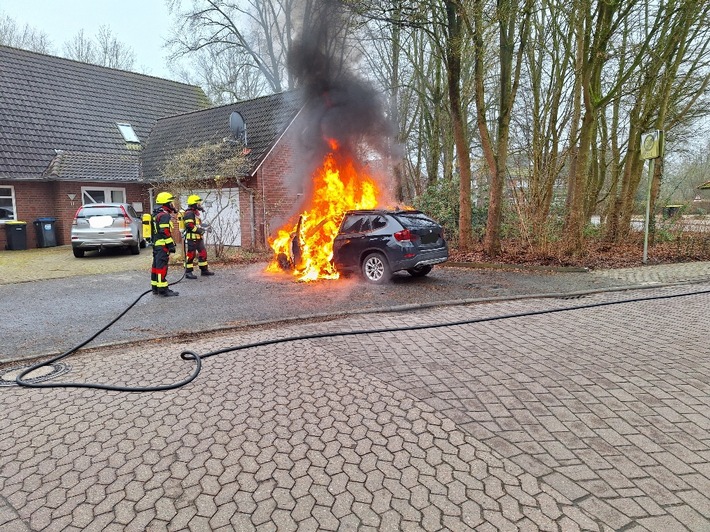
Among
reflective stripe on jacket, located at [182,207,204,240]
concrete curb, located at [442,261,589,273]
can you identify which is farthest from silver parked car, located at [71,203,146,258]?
concrete curb, located at [442,261,589,273]

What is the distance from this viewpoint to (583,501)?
2.51 m

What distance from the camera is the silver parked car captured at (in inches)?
554

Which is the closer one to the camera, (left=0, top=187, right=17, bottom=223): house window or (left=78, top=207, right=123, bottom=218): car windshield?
(left=78, top=207, right=123, bottom=218): car windshield

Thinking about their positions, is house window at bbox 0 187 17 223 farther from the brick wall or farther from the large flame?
the large flame

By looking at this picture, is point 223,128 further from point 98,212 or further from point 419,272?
point 419,272

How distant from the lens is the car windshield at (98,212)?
559 inches

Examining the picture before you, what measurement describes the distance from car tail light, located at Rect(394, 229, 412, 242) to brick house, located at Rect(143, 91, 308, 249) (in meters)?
6.93

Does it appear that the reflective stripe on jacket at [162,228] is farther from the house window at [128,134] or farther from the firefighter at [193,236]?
the house window at [128,134]

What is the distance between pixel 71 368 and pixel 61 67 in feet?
73.1

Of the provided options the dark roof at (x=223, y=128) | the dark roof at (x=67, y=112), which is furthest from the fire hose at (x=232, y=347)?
the dark roof at (x=67, y=112)

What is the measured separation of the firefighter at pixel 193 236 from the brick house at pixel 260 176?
171 inches

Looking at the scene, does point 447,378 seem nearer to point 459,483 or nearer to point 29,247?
point 459,483

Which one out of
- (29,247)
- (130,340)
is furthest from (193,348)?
(29,247)

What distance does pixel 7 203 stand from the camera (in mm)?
16812
